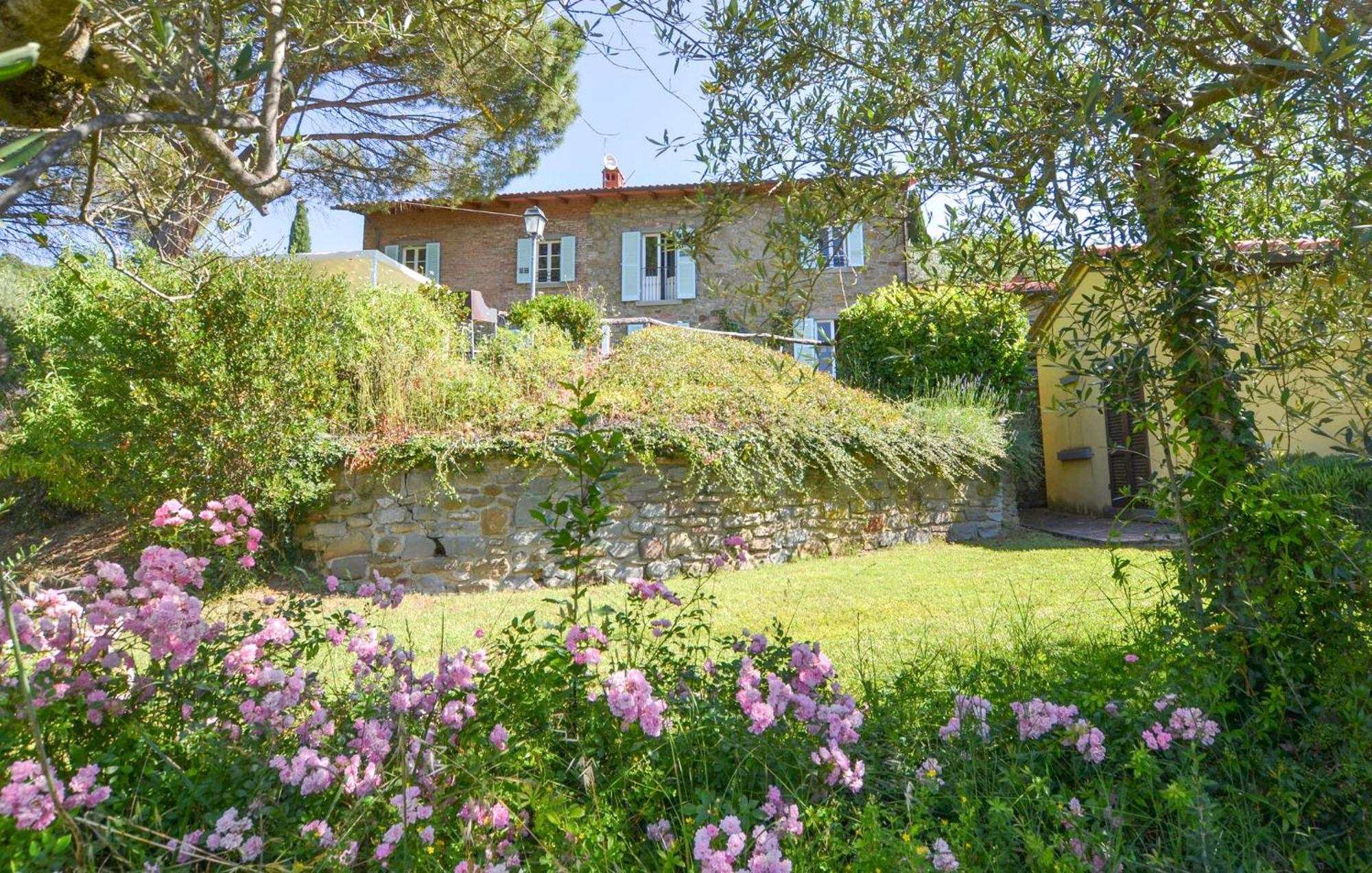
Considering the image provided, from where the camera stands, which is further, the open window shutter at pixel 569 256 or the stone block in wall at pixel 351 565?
the open window shutter at pixel 569 256

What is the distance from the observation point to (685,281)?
1858 cm

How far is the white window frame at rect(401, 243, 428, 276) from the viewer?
19.8 metres

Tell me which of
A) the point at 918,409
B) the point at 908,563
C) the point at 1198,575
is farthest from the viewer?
the point at 918,409

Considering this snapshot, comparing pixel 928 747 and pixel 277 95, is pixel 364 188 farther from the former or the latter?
pixel 928 747

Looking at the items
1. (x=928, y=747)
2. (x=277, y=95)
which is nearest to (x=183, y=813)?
(x=928, y=747)

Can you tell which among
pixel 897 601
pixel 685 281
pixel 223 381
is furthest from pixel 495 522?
pixel 685 281

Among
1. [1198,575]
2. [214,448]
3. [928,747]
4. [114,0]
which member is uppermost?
[114,0]

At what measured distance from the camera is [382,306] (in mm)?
8102

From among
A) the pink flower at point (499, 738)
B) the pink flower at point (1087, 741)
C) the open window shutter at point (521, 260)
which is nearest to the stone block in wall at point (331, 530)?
the pink flower at point (499, 738)

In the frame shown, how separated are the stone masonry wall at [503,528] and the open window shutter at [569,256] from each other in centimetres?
1257

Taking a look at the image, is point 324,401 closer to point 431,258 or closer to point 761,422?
point 761,422

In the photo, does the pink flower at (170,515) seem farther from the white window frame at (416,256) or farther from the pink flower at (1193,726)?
the white window frame at (416,256)

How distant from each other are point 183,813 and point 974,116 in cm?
274

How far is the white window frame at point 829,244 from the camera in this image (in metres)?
2.77
